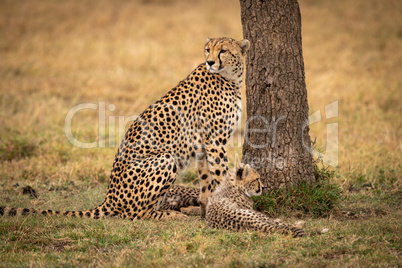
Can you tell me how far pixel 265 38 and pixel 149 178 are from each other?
1735 mm

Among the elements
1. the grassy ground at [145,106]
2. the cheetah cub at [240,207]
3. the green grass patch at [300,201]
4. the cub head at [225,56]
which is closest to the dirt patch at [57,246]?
the grassy ground at [145,106]

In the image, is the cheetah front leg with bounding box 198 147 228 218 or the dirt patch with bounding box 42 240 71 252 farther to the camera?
the cheetah front leg with bounding box 198 147 228 218

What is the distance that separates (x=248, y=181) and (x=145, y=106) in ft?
16.9

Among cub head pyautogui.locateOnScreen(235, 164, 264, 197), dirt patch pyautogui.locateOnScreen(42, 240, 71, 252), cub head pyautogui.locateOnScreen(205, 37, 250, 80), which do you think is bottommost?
dirt patch pyautogui.locateOnScreen(42, 240, 71, 252)

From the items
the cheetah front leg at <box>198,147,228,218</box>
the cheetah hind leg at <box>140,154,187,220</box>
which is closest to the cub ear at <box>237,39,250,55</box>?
the cheetah front leg at <box>198,147,228,218</box>

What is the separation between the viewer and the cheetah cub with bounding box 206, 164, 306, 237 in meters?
3.89

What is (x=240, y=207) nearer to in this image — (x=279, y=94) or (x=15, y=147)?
(x=279, y=94)

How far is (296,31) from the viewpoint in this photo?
479cm

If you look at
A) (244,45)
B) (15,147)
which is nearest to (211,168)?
(244,45)

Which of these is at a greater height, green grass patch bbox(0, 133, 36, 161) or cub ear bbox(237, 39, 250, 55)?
cub ear bbox(237, 39, 250, 55)

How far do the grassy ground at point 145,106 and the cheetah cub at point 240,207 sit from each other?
0.12 m

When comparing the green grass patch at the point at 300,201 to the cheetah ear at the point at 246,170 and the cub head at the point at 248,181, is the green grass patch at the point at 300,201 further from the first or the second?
the cheetah ear at the point at 246,170

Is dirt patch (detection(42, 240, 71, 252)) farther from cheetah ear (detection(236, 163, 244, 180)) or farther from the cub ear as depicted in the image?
the cub ear

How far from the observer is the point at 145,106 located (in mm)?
9492
